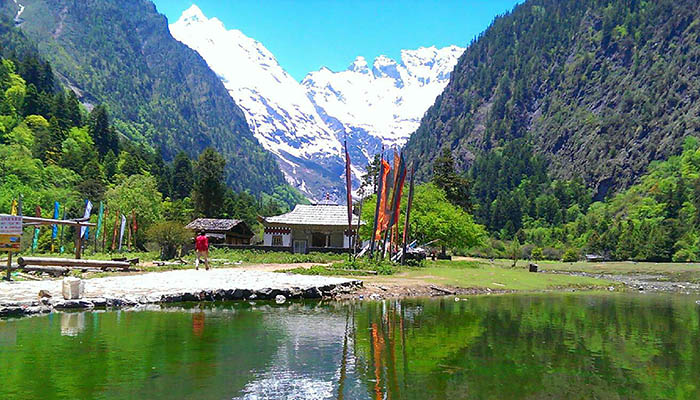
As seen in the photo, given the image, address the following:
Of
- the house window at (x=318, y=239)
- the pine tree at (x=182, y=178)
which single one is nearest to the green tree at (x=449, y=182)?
the house window at (x=318, y=239)

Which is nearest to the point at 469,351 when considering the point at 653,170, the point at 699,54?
the point at 653,170

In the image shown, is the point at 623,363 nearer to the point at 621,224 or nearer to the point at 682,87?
the point at 621,224

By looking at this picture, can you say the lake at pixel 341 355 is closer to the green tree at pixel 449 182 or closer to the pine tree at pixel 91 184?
the green tree at pixel 449 182

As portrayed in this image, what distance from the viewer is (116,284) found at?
2595 cm

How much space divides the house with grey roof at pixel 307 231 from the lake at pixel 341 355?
2031 inches

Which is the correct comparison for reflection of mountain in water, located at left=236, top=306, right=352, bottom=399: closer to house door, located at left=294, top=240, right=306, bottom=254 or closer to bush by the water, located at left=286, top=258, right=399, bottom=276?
bush by the water, located at left=286, top=258, right=399, bottom=276

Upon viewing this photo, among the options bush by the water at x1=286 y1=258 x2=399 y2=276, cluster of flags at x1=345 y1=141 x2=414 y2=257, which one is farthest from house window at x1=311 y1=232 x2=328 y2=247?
bush by the water at x1=286 y1=258 x2=399 y2=276

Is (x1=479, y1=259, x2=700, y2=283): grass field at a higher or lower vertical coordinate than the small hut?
lower

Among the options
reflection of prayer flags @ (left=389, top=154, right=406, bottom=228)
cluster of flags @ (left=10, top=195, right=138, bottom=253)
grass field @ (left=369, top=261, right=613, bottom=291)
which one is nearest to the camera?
grass field @ (left=369, top=261, right=613, bottom=291)

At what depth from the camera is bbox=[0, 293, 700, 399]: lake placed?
11.8 m

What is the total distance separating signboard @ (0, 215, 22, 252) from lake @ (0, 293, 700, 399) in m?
8.52

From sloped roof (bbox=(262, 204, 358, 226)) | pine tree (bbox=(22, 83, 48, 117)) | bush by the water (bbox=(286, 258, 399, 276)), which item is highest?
pine tree (bbox=(22, 83, 48, 117))

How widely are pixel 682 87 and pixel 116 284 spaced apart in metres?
202

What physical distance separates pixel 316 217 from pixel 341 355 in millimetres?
62262
